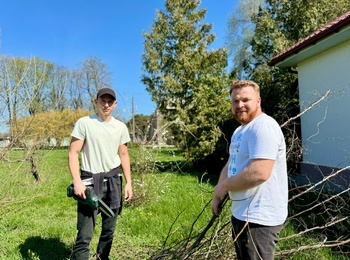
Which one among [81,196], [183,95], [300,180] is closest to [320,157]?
[300,180]

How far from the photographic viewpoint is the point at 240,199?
2.01m

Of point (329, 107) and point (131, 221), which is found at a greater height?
point (329, 107)

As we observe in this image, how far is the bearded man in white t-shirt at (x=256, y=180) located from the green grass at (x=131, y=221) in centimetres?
95

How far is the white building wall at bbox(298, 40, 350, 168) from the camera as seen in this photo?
723 centimetres

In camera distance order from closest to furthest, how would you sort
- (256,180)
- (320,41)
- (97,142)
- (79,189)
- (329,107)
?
(256,180), (79,189), (97,142), (320,41), (329,107)

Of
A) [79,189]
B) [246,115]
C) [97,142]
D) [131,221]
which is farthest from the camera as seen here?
[131,221]

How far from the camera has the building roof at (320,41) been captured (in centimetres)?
644

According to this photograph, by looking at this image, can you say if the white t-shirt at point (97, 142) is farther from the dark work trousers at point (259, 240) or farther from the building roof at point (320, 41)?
the building roof at point (320, 41)

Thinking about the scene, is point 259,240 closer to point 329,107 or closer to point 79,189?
point 79,189

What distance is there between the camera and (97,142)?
326 centimetres

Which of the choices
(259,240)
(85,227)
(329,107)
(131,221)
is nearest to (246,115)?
(259,240)

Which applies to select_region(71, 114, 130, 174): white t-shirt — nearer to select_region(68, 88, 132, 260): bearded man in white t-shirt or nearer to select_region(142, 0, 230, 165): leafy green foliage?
select_region(68, 88, 132, 260): bearded man in white t-shirt

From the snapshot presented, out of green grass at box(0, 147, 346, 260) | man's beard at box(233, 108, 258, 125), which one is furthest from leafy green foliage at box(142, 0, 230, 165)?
man's beard at box(233, 108, 258, 125)

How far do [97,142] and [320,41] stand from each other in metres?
5.96
